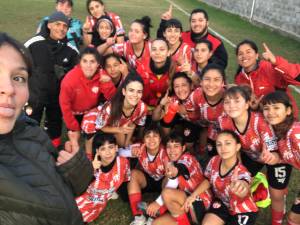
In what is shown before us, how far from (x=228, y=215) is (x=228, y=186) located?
0.28m

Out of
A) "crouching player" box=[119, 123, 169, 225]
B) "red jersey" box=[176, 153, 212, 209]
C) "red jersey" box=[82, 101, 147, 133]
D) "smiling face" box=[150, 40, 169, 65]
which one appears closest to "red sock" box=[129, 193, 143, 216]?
"crouching player" box=[119, 123, 169, 225]

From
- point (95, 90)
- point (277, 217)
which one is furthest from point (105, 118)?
point (277, 217)

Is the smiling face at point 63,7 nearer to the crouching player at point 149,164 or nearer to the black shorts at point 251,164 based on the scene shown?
the crouching player at point 149,164

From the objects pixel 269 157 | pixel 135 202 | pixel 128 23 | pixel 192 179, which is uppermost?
pixel 128 23

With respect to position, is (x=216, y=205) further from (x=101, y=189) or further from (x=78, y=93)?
(x=78, y=93)

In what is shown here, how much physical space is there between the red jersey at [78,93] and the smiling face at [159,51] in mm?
691

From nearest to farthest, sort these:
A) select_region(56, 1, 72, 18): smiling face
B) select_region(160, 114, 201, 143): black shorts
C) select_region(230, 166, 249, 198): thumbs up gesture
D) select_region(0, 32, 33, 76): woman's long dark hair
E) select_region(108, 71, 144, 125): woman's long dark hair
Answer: select_region(0, 32, 33, 76): woman's long dark hair < select_region(230, 166, 249, 198): thumbs up gesture < select_region(108, 71, 144, 125): woman's long dark hair < select_region(160, 114, 201, 143): black shorts < select_region(56, 1, 72, 18): smiling face

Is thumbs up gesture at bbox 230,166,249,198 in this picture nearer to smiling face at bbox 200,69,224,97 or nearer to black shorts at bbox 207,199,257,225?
black shorts at bbox 207,199,257,225

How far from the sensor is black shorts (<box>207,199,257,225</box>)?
9.84 ft

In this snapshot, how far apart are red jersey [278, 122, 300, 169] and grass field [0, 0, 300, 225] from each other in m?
0.84

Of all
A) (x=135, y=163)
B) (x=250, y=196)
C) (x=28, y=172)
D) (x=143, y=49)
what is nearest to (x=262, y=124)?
(x=250, y=196)

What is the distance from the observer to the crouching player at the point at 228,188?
9.83 ft

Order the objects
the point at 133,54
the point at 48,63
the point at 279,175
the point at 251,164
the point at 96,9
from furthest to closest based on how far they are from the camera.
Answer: the point at 96,9, the point at 133,54, the point at 48,63, the point at 251,164, the point at 279,175

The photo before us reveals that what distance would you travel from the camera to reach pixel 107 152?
3469mm
